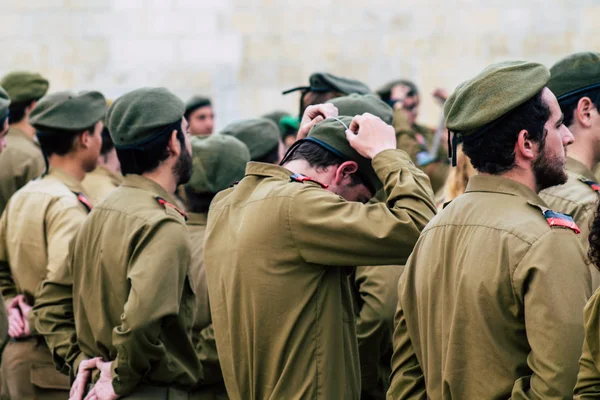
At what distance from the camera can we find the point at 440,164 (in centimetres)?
877

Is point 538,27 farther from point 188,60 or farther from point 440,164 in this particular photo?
point 188,60

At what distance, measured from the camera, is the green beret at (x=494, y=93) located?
125 inches

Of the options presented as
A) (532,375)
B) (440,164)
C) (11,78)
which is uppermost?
(532,375)

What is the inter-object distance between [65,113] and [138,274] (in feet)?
5.58

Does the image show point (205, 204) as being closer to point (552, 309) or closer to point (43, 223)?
point (43, 223)

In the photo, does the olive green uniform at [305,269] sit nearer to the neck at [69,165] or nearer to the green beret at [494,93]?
the green beret at [494,93]

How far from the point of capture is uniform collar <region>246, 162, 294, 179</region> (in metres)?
3.73

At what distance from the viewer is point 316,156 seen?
377cm


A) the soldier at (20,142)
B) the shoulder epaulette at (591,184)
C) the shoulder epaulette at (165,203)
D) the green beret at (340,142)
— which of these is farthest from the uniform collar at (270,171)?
the soldier at (20,142)

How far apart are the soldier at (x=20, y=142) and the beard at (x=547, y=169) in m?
4.31

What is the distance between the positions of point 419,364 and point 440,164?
5.37 m

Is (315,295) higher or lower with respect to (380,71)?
higher

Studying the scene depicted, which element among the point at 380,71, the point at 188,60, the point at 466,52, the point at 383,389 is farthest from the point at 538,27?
the point at 383,389

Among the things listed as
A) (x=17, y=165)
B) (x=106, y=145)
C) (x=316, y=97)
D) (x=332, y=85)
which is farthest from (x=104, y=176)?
(x=332, y=85)
